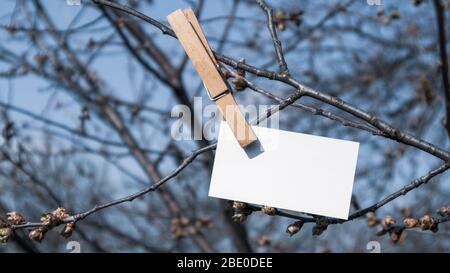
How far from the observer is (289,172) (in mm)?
1086

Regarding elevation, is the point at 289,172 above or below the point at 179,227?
below

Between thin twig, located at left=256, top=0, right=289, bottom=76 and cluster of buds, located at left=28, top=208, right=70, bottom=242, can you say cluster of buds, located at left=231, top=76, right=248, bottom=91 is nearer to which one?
thin twig, located at left=256, top=0, right=289, bottom=76

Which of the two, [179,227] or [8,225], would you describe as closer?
[8,225]

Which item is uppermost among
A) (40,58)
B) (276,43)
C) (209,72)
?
(40,58)

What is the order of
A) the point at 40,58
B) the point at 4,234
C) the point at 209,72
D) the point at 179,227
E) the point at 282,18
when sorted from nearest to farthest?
the point at 209,72 → the point at 4,234 → the point at 282,18 → the point at 179,227 → the point at 40,58

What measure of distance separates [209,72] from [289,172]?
218mm

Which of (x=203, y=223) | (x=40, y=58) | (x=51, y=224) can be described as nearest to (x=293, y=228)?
(x=51, y=224)

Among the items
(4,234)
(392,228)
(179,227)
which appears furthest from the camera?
(179,227)

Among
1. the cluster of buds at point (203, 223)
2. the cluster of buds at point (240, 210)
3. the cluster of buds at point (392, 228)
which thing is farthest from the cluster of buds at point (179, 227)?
the cluster of buds at point (240, 210)

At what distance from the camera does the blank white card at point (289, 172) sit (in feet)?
3.55

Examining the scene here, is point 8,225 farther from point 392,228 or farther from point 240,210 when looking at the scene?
point 392,228

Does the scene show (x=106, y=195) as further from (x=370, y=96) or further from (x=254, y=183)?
(x=254, y=183)

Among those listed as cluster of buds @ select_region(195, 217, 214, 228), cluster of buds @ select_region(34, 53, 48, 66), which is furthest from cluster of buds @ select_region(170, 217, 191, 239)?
cluster of buds @ select_region(34, 53, 48, 66)
